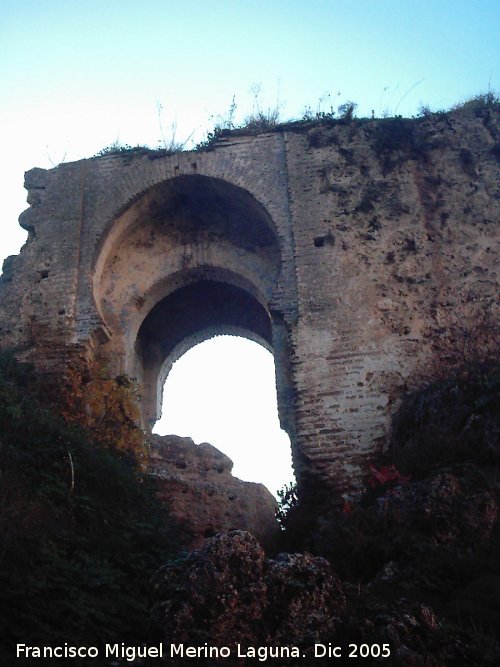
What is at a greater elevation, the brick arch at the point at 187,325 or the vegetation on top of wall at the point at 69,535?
the brick arch at the point at 187,325

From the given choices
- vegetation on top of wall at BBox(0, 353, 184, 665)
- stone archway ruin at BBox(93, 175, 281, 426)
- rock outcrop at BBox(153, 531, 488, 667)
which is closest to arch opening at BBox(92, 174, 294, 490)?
stone archway ruin at BBox(93, 175, 281, 426)

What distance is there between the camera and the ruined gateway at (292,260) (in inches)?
340

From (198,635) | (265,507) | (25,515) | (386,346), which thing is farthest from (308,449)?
(198,635)

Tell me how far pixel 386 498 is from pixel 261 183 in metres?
Answer: 5.68

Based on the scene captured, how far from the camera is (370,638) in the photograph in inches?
133

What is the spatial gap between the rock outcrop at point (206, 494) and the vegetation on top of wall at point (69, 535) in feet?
1.80

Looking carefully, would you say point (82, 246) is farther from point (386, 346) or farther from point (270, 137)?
point (386, 346)

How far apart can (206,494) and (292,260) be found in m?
3.46

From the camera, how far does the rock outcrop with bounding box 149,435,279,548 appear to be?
25.5 ft

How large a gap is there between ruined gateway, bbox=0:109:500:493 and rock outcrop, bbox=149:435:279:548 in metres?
0.80

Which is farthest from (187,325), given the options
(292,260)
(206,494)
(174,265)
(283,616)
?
(283,616)

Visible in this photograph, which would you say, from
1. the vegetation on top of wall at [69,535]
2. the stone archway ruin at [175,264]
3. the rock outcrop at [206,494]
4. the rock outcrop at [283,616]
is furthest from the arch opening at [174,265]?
the rock outcrop at [283,616]

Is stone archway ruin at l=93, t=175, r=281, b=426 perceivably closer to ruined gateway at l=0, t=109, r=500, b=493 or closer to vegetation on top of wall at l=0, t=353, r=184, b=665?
ruined gateway at l=0, t=109, r=500, b=493

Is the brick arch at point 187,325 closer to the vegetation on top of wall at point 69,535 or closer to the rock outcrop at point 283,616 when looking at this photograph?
the vegetation on top of wall at point 69,535
